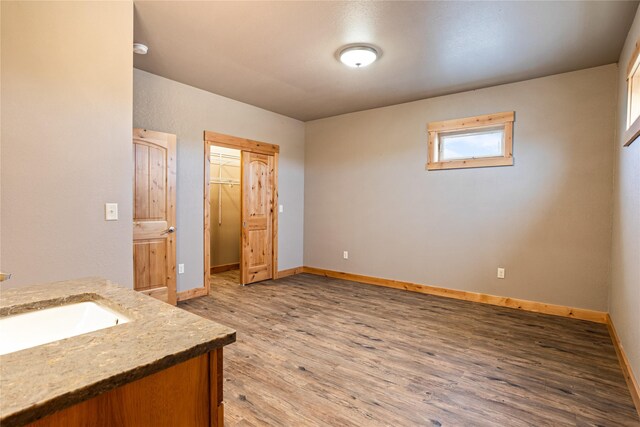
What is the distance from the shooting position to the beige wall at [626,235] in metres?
2.31

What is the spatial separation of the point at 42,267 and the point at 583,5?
4283 millimetres

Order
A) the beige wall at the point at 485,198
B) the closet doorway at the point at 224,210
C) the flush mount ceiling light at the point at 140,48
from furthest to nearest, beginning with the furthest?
the closet doorway at the point at 224,210
the beige wall at the point at 485,198
the flush mount ceiling light at the point at 140,48

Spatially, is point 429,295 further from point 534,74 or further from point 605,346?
point 534,74

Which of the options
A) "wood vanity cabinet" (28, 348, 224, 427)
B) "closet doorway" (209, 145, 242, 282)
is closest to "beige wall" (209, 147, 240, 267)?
"closet doorway" (209, 145, 242, 282)

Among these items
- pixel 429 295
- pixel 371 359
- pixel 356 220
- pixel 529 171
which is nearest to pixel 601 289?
pixel 529 171

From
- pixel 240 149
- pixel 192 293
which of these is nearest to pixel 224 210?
pixel 240 149

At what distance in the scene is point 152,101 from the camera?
3910 millimetres

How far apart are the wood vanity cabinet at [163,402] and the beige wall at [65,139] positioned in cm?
195

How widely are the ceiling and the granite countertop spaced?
245 centimetres

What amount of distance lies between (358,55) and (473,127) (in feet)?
6.65

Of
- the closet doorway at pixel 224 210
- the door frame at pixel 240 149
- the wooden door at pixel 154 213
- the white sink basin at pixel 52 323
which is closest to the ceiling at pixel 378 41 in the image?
the door frame at pixel 240 149

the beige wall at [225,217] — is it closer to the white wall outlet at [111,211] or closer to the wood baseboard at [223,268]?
the wood baseboard at [223,268]

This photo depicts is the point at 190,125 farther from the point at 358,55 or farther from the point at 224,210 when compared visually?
the point at 358,55

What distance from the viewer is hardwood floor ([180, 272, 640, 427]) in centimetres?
200
